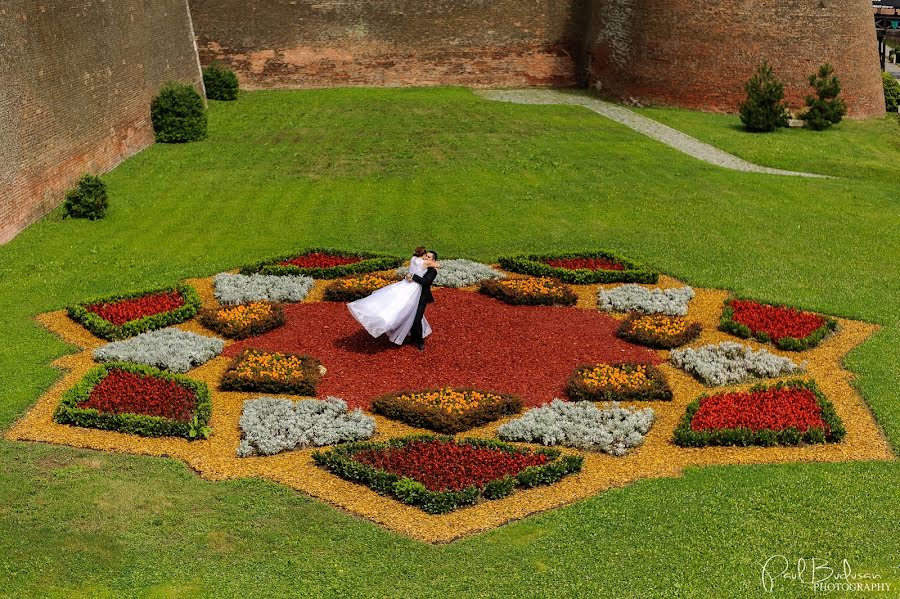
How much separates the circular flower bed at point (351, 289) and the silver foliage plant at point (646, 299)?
3.49 metres

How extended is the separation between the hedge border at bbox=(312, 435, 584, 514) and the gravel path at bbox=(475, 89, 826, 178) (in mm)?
16246

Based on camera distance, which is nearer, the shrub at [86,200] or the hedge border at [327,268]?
the hedge border at [327,268]

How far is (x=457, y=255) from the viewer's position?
683 inches

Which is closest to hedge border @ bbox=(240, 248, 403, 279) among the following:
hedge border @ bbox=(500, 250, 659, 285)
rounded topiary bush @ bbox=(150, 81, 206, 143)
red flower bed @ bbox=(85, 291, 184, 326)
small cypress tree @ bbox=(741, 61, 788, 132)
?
red flower bed @ bbox=(85, 291, 184, 326)

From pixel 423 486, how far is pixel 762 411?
13.5 ft

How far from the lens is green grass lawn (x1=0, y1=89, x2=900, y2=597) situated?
805 cm

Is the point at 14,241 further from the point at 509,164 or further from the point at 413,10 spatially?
the point at 413,10

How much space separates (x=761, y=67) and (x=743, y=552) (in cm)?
2404

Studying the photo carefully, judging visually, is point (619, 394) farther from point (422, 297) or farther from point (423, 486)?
point (423, 486)

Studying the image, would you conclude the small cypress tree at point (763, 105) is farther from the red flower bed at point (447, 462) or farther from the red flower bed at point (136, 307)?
the red flower bed at point (447, 462)

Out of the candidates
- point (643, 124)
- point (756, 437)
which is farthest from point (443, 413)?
point (643, 124)

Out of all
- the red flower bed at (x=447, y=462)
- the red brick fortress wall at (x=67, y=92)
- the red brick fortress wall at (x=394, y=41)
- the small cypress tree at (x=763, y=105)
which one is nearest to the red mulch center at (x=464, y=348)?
the red flower bed at (x=447, y=462)

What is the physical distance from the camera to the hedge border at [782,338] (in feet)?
42.1

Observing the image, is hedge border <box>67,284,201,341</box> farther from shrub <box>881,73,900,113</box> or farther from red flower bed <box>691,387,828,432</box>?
shrub <box>881,73,900,113</box>
